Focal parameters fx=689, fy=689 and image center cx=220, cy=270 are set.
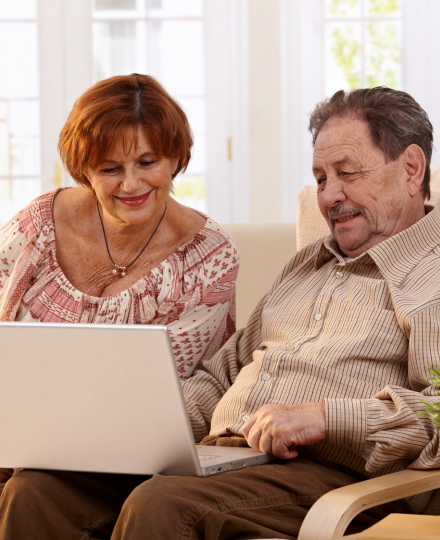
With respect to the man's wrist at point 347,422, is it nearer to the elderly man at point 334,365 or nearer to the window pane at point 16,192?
the elderly man at point 334,365

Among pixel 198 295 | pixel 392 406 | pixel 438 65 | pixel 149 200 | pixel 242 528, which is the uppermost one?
pixel 438 65

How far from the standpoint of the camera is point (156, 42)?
3570mm

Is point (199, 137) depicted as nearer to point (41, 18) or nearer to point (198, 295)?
point (41, 18)

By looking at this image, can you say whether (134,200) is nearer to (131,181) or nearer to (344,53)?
(131,181)

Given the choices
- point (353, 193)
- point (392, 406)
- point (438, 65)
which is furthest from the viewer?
point (438, 65)

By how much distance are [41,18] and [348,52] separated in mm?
1596

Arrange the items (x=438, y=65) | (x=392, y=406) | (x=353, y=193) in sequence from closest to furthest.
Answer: (x=392, y=406), (x=353, y=193), (x=438, y=65)

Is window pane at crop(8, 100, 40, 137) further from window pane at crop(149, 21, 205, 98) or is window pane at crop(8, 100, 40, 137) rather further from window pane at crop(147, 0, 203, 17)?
window pane at crop(147, 0, 203, 17)

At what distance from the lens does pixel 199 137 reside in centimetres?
363

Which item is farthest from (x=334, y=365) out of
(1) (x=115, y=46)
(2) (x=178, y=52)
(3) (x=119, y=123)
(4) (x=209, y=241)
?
(1) (x=115, y=46)

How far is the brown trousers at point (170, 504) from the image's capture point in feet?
3.24

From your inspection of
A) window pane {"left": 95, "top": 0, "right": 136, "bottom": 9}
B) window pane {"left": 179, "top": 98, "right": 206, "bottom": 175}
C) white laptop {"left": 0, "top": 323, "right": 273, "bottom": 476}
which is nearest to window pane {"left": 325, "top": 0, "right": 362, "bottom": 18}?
window pane {"left": 179, "top": 98, "right": 206, "bottom": 175}

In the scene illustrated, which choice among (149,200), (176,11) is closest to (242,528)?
(149,200)

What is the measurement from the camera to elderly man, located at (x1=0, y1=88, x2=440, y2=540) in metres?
1.08
